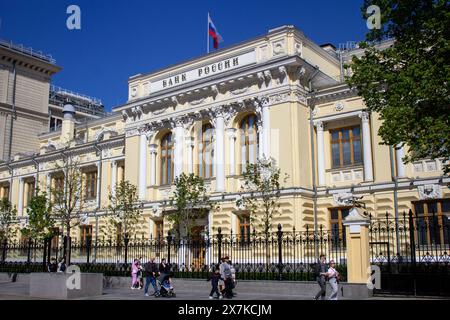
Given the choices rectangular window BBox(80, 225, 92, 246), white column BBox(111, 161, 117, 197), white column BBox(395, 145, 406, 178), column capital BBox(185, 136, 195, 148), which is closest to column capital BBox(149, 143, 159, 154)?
column capital BBox(185, 136, 195, 148)

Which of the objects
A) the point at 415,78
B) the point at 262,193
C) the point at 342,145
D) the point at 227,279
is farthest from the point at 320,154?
the point at 415,78

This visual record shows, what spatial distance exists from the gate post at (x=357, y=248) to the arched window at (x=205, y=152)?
15533 millimetres

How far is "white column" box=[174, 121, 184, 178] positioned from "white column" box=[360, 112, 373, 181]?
38.2 ft

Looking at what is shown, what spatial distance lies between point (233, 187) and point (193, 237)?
4322 mm

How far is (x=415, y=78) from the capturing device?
16.4 meters

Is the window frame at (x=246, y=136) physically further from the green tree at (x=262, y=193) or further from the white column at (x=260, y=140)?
the green tree at (x=262, y=193)

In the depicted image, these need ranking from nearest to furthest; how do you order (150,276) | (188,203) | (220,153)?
(150,276), (188,203), (220,153)

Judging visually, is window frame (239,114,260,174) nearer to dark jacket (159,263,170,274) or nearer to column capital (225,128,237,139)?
column capital (225,128,237,139)

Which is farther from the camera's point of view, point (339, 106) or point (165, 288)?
point (339, 106)

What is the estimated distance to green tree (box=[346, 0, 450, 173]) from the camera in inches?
623

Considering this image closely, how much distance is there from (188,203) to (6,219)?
2068 centimetres

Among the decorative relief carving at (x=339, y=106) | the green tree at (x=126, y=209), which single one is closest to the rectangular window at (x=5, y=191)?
the green tree at (x=126, y=209)

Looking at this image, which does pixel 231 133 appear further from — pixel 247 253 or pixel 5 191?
pixel 5 191
